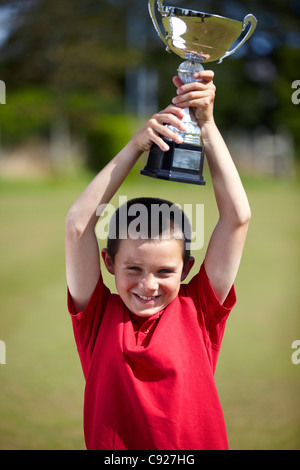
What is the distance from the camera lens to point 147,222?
178 centimetres

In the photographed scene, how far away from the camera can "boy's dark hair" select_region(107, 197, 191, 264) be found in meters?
1.77

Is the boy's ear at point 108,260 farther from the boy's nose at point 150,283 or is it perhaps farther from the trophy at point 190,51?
the trophy at point 190,51

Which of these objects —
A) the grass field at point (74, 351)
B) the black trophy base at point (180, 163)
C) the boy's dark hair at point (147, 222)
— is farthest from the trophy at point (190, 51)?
the grass field at point (74, 351)

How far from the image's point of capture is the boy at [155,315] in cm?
167

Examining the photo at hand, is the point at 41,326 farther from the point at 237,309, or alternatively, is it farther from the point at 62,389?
the point at 237,309

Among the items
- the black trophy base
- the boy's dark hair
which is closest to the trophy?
the black trophy base

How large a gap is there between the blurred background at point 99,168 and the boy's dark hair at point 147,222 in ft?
6.78

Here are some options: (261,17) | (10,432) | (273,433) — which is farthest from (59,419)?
(261,17)

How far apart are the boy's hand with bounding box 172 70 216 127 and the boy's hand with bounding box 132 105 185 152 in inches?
Result: 1.3

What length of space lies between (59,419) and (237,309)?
337 centimetres

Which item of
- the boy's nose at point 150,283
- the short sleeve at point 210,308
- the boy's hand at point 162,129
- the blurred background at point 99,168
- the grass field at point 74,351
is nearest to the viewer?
the boy's hand at point 162,129

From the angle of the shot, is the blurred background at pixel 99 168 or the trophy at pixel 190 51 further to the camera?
the blurred background at pixel 99 168

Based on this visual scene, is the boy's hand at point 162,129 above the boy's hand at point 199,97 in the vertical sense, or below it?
below

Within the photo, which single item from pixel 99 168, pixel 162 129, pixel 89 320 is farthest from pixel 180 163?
pixel 99 168
